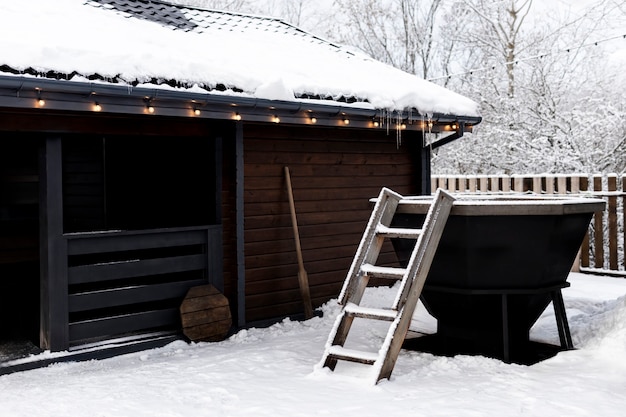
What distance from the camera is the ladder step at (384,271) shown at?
5.09m

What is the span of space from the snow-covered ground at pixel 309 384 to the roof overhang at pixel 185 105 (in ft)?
6.65

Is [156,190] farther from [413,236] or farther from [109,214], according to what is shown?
[413,236]

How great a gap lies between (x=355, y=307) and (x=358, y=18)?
60.7ft

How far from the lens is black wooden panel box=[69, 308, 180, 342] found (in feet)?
18.8

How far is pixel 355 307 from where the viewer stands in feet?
16.9

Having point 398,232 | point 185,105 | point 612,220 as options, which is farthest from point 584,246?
point 185,105

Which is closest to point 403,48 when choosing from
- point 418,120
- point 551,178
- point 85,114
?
point 551,178

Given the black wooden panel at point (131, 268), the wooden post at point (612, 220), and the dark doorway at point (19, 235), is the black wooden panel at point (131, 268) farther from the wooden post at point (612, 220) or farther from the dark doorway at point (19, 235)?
the wooden post at point (612, 220)

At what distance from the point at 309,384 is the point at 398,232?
1343 mm

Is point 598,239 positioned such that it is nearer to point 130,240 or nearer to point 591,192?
point 591,192

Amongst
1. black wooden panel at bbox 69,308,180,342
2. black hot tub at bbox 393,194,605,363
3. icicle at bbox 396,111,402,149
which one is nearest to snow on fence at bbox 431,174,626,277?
icicle at bbox 396,111,402,149

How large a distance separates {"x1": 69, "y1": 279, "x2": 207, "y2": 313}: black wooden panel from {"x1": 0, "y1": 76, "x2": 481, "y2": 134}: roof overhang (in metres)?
1.55

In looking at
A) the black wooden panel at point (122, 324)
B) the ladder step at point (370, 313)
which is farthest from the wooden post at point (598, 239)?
the black wooden panel at point (122, 324)

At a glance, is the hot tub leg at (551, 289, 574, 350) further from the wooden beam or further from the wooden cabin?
the wooden beam
